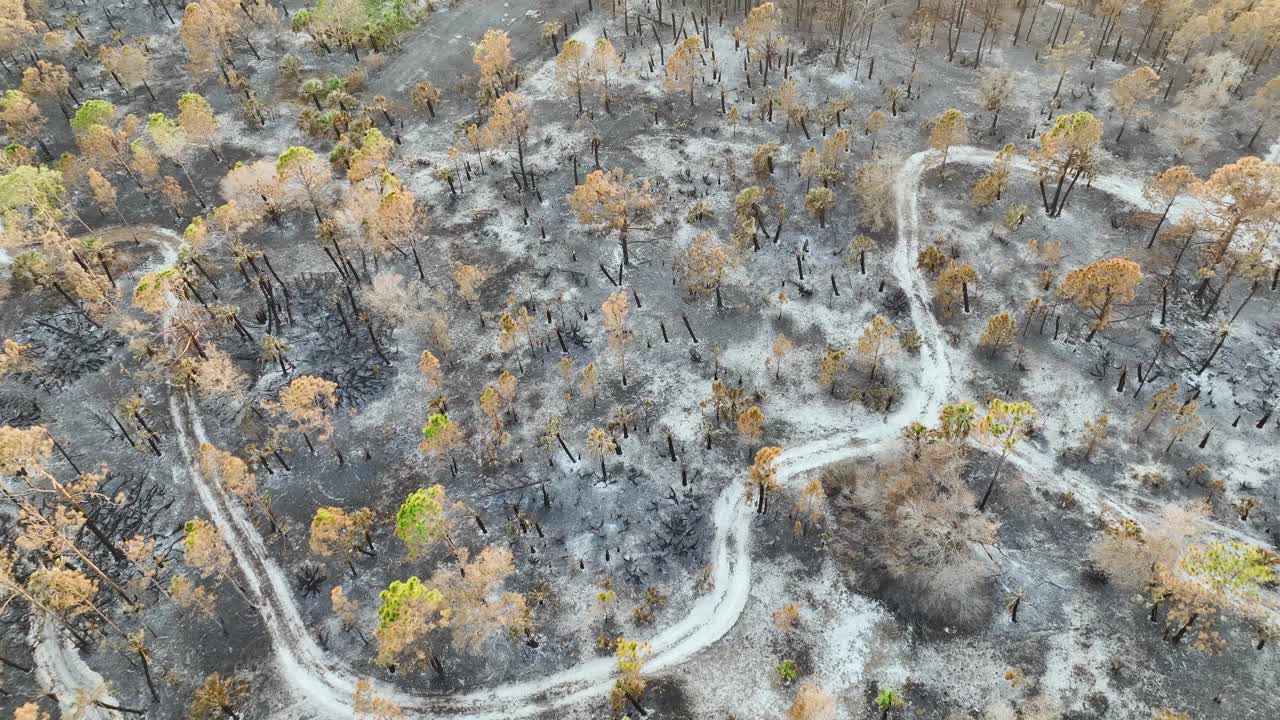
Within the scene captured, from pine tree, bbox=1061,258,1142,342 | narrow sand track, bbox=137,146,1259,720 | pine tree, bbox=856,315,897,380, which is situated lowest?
narrow sand track, bbox=137,146,1259,720

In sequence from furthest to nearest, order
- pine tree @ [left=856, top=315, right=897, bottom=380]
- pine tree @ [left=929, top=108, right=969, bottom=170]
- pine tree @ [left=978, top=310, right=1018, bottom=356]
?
pine tree @ [left=929, top=108, right=969, bottom=170] → pine tree @ [left=978, top=310, right=1018, bottom=356] → pine tree @ [left=856, top=315, right=897, bottom=380]

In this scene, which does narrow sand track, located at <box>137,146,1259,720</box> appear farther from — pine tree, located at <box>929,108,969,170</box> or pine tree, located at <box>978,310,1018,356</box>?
pine tree, located at <box>929,108,969,170</box>

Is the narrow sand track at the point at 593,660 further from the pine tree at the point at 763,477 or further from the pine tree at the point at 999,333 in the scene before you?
the pine tree at the point at 999,333

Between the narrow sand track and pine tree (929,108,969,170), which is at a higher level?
pine tree (929,108,969,170)

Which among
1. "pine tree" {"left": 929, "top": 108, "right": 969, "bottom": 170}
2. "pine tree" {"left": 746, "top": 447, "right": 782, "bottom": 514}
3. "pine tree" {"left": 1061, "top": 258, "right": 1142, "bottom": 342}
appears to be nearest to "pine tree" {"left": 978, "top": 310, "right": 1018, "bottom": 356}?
"pine tree" {"left": 1061, "top": 258, "right": 1142, "bottom": 342}

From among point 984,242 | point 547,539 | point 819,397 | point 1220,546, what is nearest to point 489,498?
point 547,539

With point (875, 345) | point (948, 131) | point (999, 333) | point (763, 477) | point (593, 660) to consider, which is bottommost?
point (593, 660)

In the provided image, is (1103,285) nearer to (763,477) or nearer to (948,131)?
(948,131)

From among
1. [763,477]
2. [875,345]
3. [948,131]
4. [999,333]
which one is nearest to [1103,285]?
[999,333]
